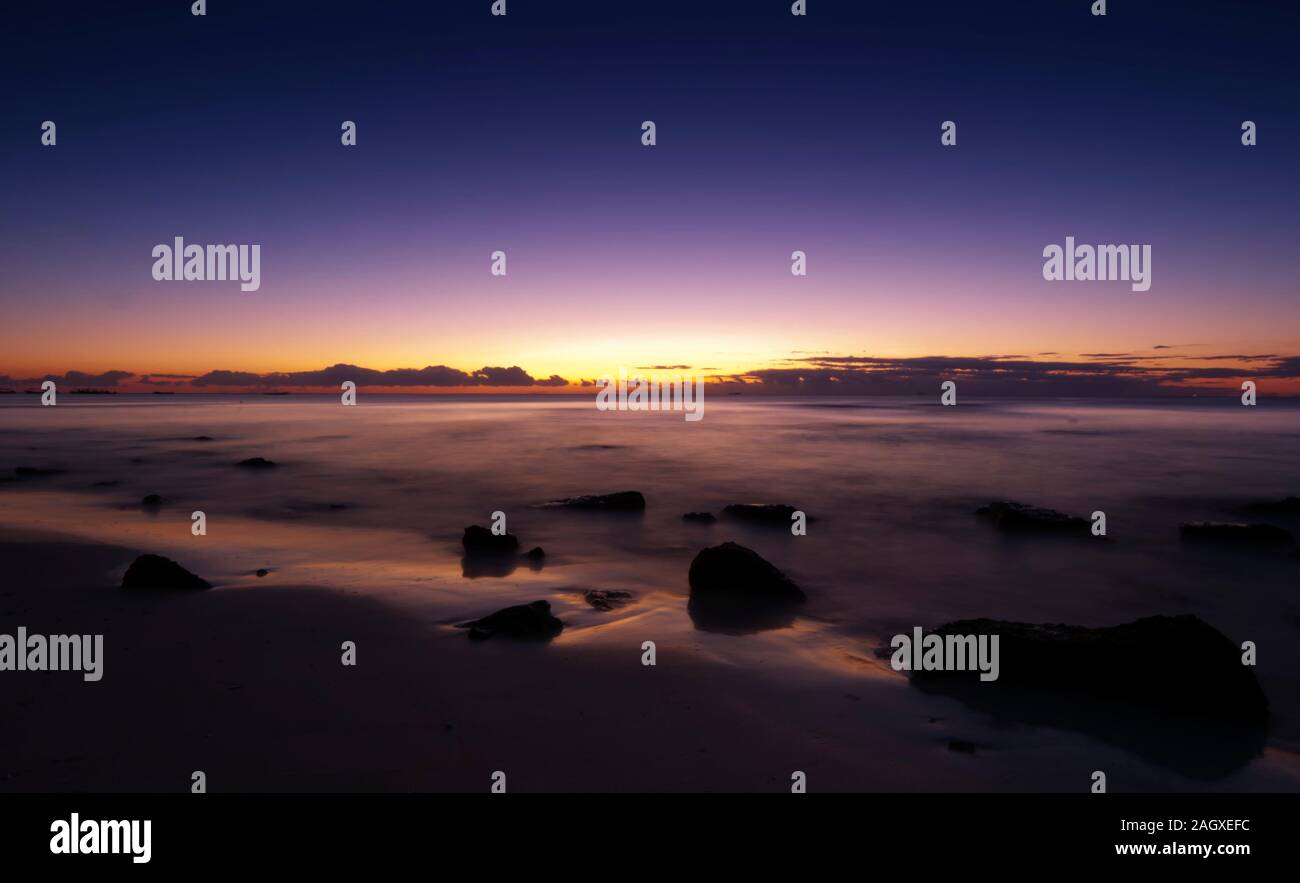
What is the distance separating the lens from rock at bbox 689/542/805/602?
27.7 ft

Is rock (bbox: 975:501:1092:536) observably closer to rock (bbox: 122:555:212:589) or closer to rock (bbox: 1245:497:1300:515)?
rock (bbox: 1245:497:1300:515)

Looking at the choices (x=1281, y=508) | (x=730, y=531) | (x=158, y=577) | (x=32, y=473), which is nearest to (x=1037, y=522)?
(x=730, y=531)

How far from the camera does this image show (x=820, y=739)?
4719mm

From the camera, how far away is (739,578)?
27.8 ft

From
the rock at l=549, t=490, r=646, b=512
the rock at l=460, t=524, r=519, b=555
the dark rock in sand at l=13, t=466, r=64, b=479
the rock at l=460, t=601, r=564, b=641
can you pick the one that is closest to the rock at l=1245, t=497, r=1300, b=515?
the rock at l=549, t=490, r=646, b=512

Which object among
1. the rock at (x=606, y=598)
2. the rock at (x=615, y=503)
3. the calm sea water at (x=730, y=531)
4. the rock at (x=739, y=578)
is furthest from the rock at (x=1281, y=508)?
the rock at (x=606, y=598)

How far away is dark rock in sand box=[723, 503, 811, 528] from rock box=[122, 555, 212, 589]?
10043 mm

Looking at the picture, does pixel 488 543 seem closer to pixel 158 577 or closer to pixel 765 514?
pixel 158 577

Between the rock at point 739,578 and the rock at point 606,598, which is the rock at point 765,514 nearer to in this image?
the rock at point 739,578

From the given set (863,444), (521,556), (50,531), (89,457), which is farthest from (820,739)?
(863,444)

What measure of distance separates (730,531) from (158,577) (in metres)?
9.52

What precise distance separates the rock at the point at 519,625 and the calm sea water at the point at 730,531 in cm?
27
